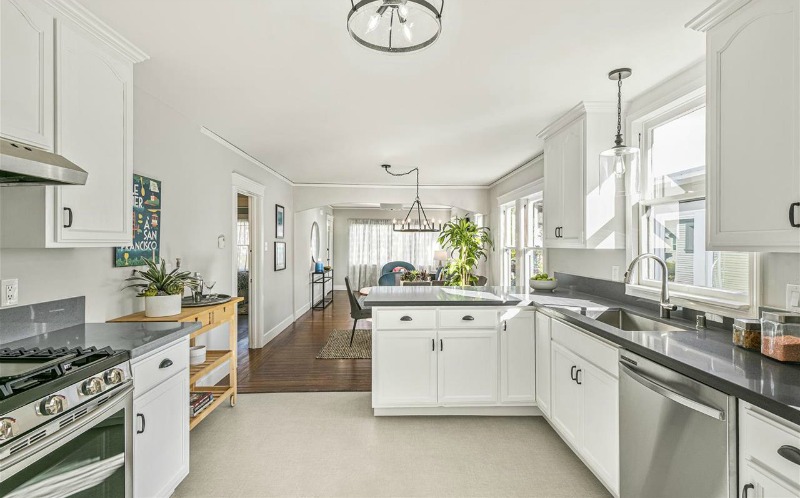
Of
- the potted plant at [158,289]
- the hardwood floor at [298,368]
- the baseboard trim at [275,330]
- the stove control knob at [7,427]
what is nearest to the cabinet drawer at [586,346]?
the hardwood floor at [298,368]

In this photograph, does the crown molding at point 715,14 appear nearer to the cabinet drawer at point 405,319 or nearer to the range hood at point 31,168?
the cabinet drawer at point 405,319

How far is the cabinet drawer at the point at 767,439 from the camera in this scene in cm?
106

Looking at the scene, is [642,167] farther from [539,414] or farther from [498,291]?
[539,414]

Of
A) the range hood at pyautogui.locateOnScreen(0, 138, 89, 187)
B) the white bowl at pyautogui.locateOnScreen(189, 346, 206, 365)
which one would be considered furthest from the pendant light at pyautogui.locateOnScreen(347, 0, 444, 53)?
the white bowl at pyautogui.locateOnScreen(189, 346, 206, 365)

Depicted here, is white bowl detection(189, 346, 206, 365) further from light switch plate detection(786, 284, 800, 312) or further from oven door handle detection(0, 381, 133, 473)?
light switch plate detection(786, 284, 800, 312)

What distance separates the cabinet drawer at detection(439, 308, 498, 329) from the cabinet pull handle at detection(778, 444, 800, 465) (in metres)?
1.85

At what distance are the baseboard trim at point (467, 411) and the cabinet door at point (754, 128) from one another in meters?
1.80

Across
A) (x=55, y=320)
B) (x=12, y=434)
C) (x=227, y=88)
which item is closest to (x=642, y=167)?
(x=227, y=88)

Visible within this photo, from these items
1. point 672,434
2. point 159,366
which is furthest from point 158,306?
point 672,434

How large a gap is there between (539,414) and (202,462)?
7.82 feet

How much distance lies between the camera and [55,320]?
1.91 metres

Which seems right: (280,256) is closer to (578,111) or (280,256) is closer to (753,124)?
(578,111)

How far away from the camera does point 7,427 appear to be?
1.07m

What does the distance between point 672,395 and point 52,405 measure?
7.11 feet
